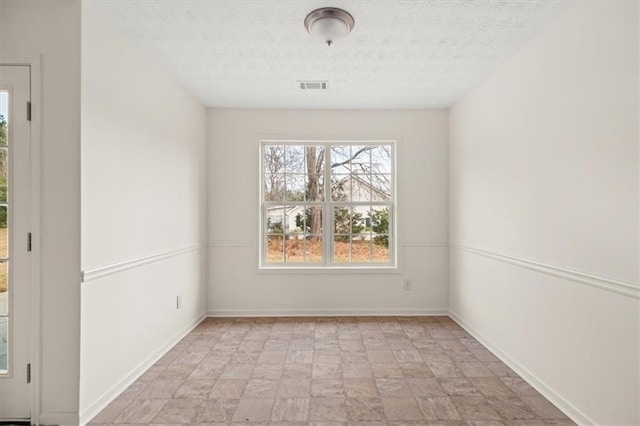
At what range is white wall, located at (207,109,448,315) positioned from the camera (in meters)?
4.29

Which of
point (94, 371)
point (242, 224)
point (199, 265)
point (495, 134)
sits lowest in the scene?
point (94, 371)

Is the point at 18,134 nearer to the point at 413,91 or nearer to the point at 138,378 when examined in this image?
the point at 138,378

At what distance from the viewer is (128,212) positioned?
8.59 feet

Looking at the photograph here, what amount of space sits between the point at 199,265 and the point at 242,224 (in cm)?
68

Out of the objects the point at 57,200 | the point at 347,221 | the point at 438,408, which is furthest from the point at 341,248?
the point at 57,200

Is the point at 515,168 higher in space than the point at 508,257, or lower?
higher

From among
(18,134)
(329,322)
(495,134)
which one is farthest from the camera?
(329,322)

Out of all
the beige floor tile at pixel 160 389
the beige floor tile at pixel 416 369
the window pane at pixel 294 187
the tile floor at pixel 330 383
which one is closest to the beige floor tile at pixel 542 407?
the tile floor at pixel 330 383

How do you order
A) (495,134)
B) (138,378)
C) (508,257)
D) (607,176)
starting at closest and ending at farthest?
(607,176)
(138,378)
(508,257)
(495,134)

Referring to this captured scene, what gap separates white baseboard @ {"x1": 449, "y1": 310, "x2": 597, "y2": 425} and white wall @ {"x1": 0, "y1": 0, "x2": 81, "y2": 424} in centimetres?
297

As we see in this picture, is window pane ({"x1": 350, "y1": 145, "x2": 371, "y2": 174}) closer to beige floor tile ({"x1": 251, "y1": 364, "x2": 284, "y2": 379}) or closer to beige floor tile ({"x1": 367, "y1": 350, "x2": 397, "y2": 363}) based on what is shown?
beige floor tile ({"x1": 367, "y1": 350, "x2": 397, "y2": 363})

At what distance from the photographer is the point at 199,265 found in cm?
407

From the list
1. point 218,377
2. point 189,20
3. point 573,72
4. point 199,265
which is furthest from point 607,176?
point 199,265

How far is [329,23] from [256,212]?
2.50 meters
